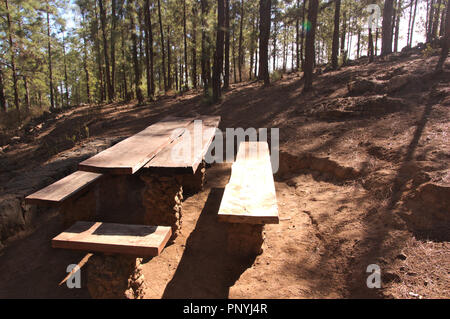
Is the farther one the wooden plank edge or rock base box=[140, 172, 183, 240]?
rock base box=[140, 172, 183, 240]

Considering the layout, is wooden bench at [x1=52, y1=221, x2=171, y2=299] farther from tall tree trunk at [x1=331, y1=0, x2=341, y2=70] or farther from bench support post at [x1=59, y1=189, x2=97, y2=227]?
tall tree trunk at [x1=331, y1=0, x2=341, y2=70]

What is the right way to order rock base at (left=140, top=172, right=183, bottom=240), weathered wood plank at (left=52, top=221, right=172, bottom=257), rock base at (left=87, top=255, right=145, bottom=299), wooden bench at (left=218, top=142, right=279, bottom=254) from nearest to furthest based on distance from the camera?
weathered wood plank at (left=52, top=221, right=172, bottom=257) → rock base at (left=87, top=255, right=145, bottom=299) → wooden bench at (left=218, top=142, right=279, bottom=254) → rock base at (left=140, top=172, right=183, bottom=240)

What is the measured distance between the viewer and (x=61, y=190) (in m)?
2.86

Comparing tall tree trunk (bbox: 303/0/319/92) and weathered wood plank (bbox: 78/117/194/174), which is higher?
tall tree trunk (bbox: 303/0/319/92)

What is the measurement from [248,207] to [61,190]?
2.06 metres

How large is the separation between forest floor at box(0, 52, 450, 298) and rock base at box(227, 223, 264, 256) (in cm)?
11

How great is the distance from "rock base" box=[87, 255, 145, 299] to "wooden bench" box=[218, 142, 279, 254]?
2.91ft

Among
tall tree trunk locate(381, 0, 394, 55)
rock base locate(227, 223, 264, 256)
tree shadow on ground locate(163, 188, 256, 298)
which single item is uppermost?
tall tree trunk locate(381, 0, 394, 55)

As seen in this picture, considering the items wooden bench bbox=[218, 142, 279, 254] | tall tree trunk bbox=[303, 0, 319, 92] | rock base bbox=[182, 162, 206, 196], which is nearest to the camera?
wooden bench bbox=[218, 142, 279, 254]

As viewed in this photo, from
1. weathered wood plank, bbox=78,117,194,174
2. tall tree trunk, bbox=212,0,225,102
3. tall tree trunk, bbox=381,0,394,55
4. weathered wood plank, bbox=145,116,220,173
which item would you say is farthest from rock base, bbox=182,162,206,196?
tall tree trunk, bbox=381,0,394,55

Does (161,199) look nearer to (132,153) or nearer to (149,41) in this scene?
(132,153)

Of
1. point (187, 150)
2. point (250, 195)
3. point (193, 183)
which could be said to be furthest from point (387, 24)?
point (250, 195)

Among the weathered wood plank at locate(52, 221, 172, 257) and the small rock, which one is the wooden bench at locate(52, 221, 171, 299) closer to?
the weathered wood plank at locate(52, 221, 172, 257)

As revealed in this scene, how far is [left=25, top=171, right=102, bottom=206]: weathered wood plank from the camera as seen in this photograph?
2.59 meters
